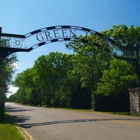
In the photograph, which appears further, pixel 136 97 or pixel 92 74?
pixel 92 74

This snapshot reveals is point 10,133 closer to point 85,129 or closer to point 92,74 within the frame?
point 85,129

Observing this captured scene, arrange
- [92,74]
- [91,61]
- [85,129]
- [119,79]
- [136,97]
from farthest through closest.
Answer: [92,74], [91,61], [119,79], [136,97], [85,129]

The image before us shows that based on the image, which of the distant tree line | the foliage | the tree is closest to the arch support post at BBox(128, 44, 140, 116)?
the distant tree line

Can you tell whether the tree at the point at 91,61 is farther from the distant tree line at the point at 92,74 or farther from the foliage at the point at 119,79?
the foliage at the point at 119,79

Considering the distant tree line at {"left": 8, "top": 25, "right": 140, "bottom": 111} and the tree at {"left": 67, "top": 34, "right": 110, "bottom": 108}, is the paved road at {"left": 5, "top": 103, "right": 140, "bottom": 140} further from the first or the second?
the tree at {"left": 67, "top": 34, "right": 110, "bottom": 108}

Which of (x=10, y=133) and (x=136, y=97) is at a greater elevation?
(x=136, y=97)

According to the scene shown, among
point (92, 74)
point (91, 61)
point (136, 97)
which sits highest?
point (91, 61)

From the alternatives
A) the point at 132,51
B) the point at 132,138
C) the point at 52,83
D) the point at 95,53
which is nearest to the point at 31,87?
the point at 52,83

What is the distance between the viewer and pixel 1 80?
101 feet

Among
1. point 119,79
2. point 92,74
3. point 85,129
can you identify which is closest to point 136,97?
point 119,79

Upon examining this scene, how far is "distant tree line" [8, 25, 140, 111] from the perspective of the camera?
2808 centimetres

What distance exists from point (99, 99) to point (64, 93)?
21833mm

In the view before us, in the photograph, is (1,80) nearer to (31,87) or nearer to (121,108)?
(121,108)

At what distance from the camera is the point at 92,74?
134 feet
